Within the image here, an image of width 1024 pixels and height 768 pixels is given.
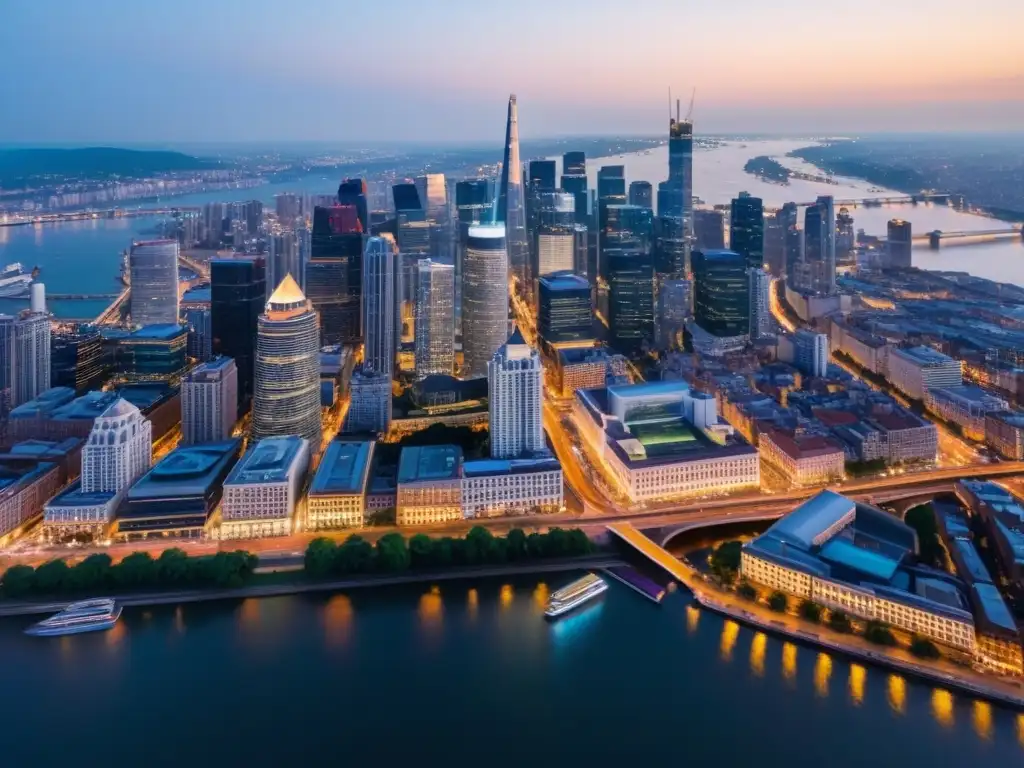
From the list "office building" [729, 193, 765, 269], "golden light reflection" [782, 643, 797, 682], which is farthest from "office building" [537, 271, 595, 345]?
"golden light reflection" [782, 643, 797, 682]

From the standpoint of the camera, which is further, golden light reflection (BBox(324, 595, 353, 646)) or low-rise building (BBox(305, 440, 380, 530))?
low-rise building (BBox(305, 440, 380, 530))

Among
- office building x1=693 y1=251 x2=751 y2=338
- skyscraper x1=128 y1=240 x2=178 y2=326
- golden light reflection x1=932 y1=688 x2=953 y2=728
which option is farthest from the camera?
skyscraper x1=128 y1=240 x2=178 y2=326

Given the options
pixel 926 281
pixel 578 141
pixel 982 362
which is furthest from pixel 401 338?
pixel 578 141

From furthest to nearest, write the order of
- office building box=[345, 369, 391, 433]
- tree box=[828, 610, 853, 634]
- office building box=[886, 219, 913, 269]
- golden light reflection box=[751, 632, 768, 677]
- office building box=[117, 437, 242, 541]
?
office building box=[886, 219, 913, 269]
office building box=[345, 369, 391, 433]
office building box=[117, 437, 242, 541]
tree box=[828, 610, 853, 634]
golden light reflection box=[751, 632, 768, 677]

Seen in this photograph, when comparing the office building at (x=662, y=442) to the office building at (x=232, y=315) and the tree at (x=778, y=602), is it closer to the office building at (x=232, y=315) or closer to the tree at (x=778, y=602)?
the tree at (x=778, y=602)

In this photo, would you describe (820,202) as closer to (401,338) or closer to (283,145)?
(401,338)

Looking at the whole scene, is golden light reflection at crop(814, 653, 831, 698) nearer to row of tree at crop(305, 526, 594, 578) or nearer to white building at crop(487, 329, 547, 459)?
row of tree at crop(305, 526, 594, 578)

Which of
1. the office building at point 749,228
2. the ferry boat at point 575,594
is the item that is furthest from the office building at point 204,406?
the office building at point 749,228
